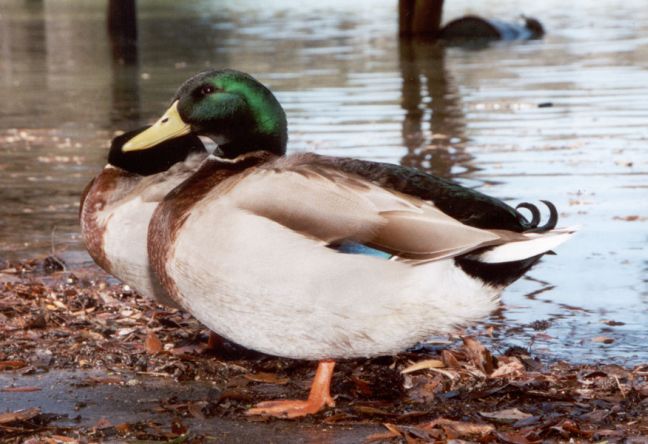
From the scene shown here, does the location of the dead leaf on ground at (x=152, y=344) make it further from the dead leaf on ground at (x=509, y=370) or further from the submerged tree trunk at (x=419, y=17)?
the submerged tree trunk at (x=419, y=17)

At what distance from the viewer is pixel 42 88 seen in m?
15.4

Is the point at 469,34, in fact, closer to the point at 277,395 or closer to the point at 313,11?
the point at 313,11

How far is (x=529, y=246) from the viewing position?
3727 millimetres

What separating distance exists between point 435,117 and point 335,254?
7.99 m

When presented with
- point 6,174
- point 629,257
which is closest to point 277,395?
point 629,257

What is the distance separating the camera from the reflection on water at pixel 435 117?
6098mm

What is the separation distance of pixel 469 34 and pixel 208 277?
55.1 feet

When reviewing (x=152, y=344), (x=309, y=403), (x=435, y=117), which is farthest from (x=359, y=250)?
(x=435, y=117)

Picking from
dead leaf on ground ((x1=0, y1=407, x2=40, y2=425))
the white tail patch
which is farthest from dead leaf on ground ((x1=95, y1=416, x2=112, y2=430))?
the white tail patch

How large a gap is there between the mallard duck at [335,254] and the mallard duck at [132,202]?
0.63 metres

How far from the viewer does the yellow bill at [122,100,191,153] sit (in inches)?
170

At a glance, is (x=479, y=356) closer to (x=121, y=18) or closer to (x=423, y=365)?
(x=423, y=365)

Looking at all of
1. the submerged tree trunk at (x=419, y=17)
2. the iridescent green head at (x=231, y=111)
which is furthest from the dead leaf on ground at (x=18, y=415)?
the submerged tree trunk at (x=419, y=17)

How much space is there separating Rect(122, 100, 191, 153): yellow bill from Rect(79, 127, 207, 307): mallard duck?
1.50ft
